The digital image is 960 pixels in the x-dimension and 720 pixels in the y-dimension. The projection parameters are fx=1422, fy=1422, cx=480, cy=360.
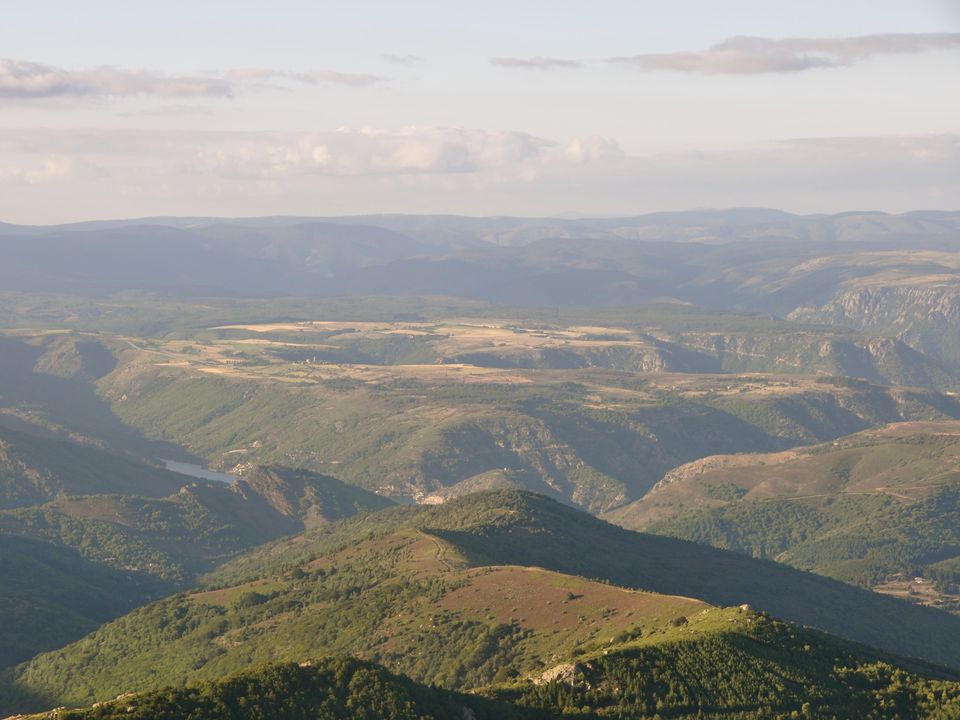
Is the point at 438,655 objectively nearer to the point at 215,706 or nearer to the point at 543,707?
the point at 543,707

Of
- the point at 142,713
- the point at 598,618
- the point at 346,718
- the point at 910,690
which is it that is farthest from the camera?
the point at 598,618

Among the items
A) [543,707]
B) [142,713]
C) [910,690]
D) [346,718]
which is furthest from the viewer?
[910,690]

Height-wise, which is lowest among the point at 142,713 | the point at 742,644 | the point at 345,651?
the point at 345,651

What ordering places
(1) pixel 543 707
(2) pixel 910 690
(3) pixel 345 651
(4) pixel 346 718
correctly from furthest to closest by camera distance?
(3) pixel 345 651 → (2) pixel 910 690 → (1) pixel 543 707 → (4) pixel 346 718

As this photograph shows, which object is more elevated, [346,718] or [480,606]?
[346,718]

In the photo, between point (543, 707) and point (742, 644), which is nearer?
point (543, 707)

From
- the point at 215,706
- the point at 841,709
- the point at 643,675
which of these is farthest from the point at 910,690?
the point at 215,706

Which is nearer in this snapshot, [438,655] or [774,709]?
[774,709]

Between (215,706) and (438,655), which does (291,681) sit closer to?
(215,706)

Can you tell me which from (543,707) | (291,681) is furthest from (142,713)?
(543,707)
